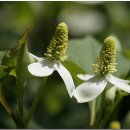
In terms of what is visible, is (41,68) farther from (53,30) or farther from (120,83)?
(53,30)

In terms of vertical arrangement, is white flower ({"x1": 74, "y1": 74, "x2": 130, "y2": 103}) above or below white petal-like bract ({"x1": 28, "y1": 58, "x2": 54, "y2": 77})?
below

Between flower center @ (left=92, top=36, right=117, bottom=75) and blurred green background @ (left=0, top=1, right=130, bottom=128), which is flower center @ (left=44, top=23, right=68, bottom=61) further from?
blurred green background @ (left=0, top=1, right=130, bottom=128)

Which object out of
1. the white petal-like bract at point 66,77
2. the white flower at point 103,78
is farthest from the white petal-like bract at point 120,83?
the white petal-like bract at point 66,77

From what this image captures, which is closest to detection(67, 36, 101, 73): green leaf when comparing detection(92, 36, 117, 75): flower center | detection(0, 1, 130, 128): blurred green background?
detection(92, 36, 117, 75): flower center

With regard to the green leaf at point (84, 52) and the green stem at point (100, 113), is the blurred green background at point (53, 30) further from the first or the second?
the green stem at point (100, 113)

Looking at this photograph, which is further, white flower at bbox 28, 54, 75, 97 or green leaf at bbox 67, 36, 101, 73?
green leaf at bbox 67, 36, 101, 73
